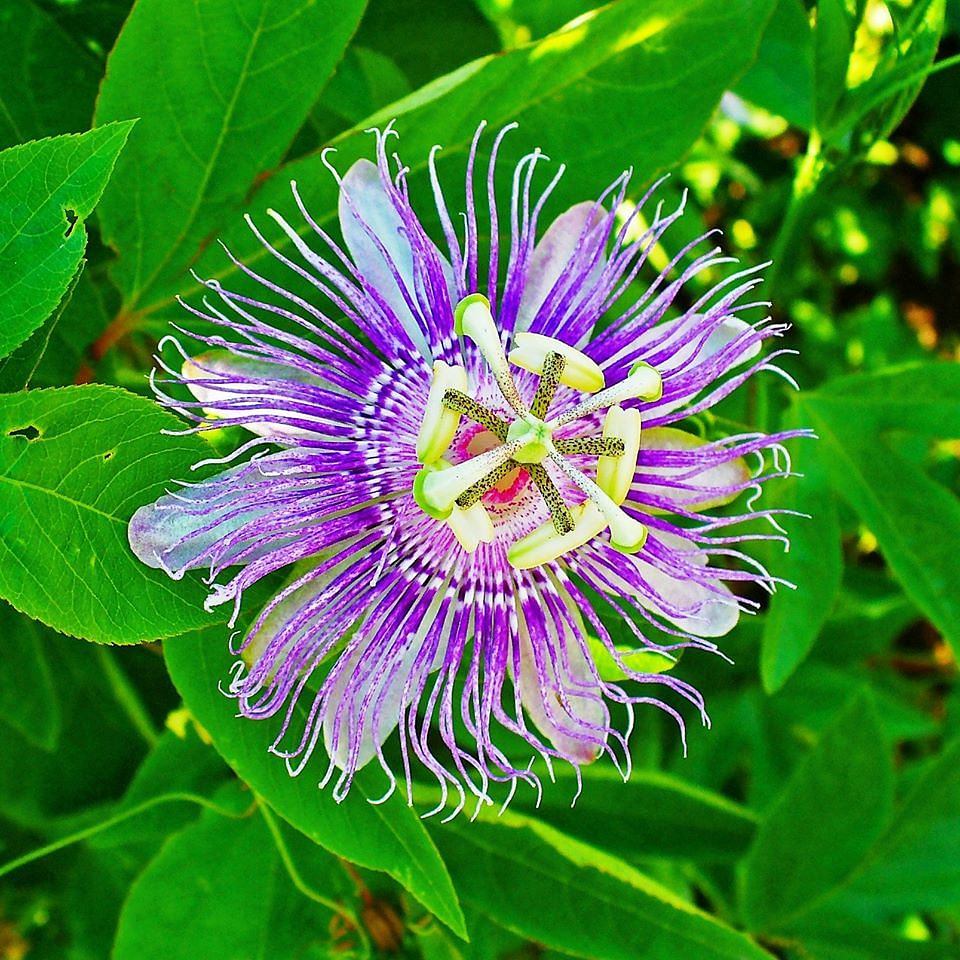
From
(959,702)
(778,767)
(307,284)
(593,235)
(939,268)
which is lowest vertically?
(959,702)

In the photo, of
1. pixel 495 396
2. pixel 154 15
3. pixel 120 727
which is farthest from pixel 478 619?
pixel 120 727

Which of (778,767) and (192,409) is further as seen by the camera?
(778,767)

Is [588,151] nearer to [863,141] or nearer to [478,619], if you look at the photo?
[863,141]

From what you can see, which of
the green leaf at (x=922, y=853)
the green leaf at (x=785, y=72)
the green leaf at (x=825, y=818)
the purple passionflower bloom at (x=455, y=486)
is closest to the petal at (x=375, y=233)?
the purple passionflower bloom at (x=455, y=486)

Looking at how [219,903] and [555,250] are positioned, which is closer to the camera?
[555,250]

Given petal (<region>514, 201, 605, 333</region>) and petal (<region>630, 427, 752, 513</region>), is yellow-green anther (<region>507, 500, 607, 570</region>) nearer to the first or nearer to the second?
petal (<region>630, 427, 752, 513</region>)

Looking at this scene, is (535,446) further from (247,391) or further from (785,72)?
(785,72)

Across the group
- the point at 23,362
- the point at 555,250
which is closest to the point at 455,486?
the point at 555,250
